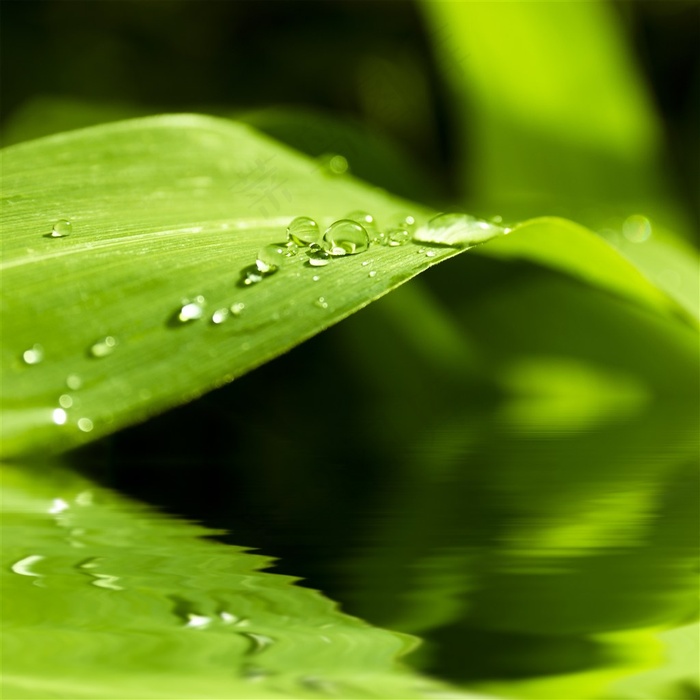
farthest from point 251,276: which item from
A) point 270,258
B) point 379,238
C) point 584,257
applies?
point 584,257

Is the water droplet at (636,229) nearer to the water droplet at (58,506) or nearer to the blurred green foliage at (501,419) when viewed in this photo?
the blurred green foliage at (501,419)

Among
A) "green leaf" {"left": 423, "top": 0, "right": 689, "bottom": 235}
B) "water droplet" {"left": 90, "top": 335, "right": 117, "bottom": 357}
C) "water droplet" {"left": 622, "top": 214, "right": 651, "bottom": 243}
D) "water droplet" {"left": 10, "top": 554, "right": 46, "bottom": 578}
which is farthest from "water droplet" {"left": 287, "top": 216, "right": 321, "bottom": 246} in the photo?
"green leaf" {"left": 423, "top": 0, "right": 689, "bottom": 235}

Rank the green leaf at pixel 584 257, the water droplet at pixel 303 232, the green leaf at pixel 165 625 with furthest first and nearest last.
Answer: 1. the green leaf at pixel 584 257
2. the water droplet at pixel 303 232
3. the green leaf at pixel 165 625

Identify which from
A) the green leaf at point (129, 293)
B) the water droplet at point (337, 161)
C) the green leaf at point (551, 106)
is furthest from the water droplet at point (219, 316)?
the green leaf at point (551, 106)

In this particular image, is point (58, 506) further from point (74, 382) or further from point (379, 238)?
point (379, 238)

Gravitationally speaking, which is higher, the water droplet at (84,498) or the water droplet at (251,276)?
the water droplet at (251,276)

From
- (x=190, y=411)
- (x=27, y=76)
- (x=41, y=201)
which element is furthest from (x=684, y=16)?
(x=41, y=201)
